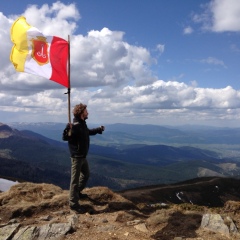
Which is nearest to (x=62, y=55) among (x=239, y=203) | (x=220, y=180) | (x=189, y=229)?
(x=189, y=229)

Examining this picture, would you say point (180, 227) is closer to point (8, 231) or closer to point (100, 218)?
point (100, 218)

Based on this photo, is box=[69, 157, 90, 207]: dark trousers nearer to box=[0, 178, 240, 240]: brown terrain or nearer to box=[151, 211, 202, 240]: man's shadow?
box=[0, 178, 240, 240]: brown terrain

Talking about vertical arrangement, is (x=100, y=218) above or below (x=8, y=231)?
below

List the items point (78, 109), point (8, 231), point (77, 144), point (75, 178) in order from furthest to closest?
1. point (75, 178)
2. point (77, 144)
3. point (78, 109)
4. point (8, 231)

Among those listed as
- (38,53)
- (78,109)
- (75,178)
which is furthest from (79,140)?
(38,53)

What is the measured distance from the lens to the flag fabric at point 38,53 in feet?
46.7

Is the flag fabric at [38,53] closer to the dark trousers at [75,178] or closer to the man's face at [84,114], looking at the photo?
the man's face at [84,114]

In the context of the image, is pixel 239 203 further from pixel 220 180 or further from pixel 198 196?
pixel 220 180

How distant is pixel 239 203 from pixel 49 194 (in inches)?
421

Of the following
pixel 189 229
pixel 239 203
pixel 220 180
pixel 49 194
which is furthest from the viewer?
pixel 220 180

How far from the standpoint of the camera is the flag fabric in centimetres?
1423

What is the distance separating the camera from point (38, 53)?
47.6 feet

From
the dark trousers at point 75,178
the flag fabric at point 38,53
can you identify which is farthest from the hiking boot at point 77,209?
the flag fabric at point 38,53

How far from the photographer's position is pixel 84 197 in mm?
16406
